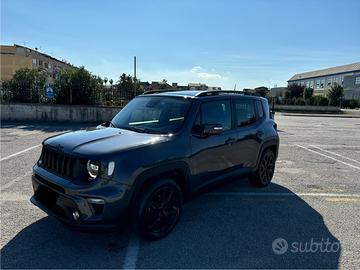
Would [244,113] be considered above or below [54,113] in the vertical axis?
above

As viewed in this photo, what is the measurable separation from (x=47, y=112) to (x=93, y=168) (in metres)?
15.3

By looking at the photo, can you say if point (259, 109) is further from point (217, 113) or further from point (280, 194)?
point (280, 194)

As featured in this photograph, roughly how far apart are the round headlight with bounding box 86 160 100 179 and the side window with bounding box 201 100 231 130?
160 cm

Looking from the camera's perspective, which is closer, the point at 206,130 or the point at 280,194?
the point at 206,130

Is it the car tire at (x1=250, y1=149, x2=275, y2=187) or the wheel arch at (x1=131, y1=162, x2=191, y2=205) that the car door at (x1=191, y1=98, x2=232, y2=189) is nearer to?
the wheel arch at (x1=131, y1=162, x2=191, y2=205)

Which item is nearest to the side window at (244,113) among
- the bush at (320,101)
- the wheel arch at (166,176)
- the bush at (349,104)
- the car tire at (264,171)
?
the car tire at (264,171)

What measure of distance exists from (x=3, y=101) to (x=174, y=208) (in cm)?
1727

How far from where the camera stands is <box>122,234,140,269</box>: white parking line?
3.00m

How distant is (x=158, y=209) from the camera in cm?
349

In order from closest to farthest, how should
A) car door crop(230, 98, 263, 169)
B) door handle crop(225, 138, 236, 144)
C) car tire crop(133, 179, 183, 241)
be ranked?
car tire crop(133, 179, 183, 241)
door handle crop(225, 138, 236, 144)
car door crop(230, 98, 263, 169)

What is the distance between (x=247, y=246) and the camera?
342 centimetres

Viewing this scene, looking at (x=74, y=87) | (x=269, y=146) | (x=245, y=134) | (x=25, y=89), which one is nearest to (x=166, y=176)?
(x=245, y=134)

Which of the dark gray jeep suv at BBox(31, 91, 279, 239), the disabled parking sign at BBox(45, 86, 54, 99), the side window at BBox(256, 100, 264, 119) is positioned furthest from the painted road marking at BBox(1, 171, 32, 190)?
the disabled parking sign at BBox(45, 86, 54, 99)

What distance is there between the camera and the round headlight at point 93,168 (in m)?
3.05
